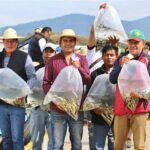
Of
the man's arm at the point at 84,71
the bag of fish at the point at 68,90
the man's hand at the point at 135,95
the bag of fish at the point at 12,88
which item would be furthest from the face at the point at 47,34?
the man's hand at the point at 135,95

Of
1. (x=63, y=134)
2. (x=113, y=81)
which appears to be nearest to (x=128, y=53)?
(x=113, y=81)

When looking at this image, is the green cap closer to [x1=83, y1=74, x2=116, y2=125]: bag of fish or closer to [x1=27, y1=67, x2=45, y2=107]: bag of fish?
[x1=83, y1=74, x2=116, y2=125]: bag of fish

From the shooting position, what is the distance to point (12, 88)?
19.7 feet

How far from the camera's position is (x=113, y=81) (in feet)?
18.4

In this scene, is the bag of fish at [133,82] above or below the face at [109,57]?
below

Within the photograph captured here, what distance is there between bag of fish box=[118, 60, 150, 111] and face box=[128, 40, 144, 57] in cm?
14

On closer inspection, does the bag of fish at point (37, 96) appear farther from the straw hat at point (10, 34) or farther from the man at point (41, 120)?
the straw hat at point (10, 34)

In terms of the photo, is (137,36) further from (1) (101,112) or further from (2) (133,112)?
(1) (101,112)

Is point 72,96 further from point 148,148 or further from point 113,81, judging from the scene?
point 148,148

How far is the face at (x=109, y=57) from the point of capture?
5891mm

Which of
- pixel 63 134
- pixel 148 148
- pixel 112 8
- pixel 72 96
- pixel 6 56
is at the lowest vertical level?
pixel 148 148

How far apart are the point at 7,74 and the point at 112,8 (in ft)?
5.08

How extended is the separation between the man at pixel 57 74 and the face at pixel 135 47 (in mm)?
570

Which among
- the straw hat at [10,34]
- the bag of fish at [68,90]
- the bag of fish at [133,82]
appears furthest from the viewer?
the straw hat at [10,34]
